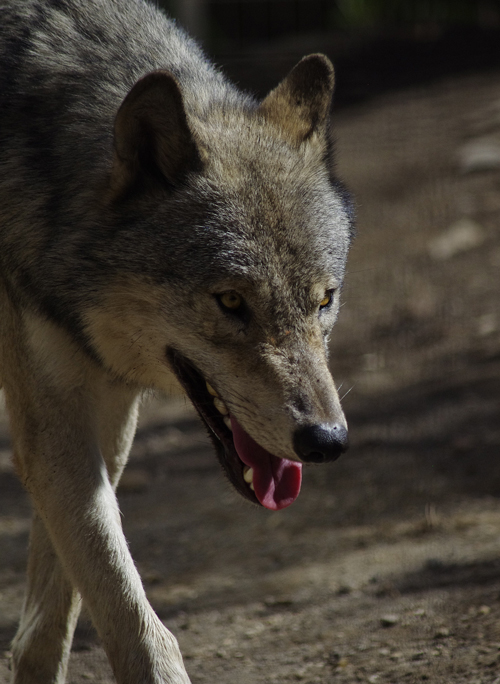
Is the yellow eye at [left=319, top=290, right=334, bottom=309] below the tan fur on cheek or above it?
below

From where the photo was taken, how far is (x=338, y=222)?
127 inches

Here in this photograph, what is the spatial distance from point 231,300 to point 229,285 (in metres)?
0.05

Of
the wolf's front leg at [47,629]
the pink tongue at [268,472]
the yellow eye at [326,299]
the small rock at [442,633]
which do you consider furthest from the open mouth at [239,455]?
the small rock at [442,633]

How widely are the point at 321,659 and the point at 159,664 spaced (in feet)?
3.64

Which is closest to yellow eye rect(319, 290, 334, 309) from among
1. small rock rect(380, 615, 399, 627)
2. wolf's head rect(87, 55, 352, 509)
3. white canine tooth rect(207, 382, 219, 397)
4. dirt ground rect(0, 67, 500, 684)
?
wolf's head rect(87, 55, 352, 509)

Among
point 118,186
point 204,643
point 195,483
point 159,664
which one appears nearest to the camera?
point 159,664

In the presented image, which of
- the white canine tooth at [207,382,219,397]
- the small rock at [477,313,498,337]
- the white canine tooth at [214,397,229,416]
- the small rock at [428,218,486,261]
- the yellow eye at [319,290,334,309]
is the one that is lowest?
the small rock at [428,218,486,261]

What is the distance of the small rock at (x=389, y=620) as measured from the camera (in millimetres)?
3824

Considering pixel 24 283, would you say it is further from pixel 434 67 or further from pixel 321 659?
pixel 434 67

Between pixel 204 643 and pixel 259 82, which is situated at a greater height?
pixel 204 643

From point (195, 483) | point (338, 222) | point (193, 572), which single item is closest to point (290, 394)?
point (338, 222)

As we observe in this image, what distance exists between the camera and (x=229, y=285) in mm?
2867

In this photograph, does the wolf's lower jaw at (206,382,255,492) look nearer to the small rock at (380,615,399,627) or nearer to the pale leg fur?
the pale leg fur

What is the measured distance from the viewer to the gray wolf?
2811 millimetres
